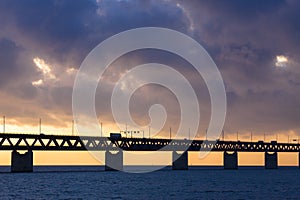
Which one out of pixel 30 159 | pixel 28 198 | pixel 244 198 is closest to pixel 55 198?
pixel 28 198

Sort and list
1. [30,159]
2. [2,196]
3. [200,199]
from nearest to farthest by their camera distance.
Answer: [200,199] < [2,196] < [30,159]

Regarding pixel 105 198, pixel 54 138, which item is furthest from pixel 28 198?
pixel 54 138

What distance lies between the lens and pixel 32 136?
187500mm

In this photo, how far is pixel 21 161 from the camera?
18175 centimetres

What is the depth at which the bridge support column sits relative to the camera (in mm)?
180000

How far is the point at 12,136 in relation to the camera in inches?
7215

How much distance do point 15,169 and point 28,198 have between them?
276 feet

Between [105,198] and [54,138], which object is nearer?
[105,198]

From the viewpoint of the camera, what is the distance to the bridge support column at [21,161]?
591ft

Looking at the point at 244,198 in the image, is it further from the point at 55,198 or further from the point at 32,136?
the point at 32,136

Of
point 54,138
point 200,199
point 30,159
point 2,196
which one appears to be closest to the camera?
point 200,199

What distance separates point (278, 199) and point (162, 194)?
20745 millimetres

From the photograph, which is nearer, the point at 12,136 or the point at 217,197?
the point at 217,197

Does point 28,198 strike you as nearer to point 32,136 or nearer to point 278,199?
point 278,199
